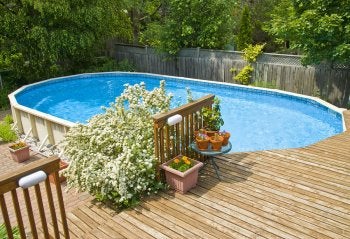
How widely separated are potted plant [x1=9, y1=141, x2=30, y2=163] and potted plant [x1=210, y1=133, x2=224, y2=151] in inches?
207

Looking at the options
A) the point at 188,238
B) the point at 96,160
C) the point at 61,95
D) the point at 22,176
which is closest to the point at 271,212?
the point at 188,238

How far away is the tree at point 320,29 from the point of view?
927 cm

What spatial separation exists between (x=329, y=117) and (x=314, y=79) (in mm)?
2306

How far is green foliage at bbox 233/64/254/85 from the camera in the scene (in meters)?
13.4

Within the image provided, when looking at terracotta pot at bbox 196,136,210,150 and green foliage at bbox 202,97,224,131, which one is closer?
terracotta pot at bbox 196,136,210,150

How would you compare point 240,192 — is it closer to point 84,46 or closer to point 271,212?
point 271,212

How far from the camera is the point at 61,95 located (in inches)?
594

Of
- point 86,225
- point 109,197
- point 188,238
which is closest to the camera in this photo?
point 188,238

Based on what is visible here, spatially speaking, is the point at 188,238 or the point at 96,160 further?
the point at 96,160

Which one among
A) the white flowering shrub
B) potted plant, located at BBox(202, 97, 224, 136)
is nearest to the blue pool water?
potted plant, located at BBox(202, 97, 224, 136)

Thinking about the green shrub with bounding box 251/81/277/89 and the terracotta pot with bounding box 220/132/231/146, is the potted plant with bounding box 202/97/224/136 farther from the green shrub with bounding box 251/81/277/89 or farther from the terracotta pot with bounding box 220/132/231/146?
the green shrub with bounding box 251/81/277/89

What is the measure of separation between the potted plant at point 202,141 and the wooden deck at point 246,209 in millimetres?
→ 518

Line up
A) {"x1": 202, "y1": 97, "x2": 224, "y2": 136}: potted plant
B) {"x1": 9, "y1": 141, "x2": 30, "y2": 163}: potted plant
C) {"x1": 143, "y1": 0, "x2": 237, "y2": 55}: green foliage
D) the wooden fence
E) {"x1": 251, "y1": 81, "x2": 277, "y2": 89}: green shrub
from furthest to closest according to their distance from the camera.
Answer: {"x1": 143, "y1": 0, "x2": 237, "y2": 55}: green foliage < {"x1": 251, "y1": 81, "x2": 277, "y2": 89}: green shrub < the wooden fence < {"x1": 9, "y1": 141, "x2": 30, "y2": 163}: potted plant < {"x1": 202, "y1": 97, "x2": 224, "y2": 136}: potted plant

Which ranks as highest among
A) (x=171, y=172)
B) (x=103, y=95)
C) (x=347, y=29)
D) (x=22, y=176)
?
(x=347, y=29)
